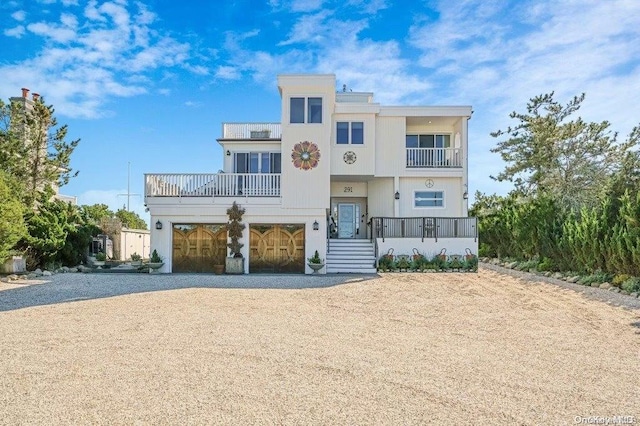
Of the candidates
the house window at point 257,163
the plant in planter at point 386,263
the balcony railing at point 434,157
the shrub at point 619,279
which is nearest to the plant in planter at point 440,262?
the plant in planter at point 386,263

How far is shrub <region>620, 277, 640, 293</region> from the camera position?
12.5 meters

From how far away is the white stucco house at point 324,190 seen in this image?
1789 cm

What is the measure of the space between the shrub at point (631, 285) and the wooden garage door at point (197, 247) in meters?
13.7

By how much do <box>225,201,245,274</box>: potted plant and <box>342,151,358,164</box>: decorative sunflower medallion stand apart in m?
5.73

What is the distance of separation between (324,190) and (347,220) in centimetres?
538

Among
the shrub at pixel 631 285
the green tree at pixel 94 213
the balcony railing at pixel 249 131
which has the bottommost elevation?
the shrub at pixel 631 285

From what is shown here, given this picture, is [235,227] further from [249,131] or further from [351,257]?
[249,131]

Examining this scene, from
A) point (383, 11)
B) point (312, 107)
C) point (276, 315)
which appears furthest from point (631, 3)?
point (276, 315)

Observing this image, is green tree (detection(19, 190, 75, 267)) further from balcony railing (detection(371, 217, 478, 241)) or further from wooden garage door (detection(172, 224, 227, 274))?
balcony railing (detection(371, 217, 478, 241))

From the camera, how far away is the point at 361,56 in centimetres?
1591

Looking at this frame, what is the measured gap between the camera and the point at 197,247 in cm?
1811

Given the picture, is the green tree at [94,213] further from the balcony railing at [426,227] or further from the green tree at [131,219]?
the balcony railing at [426,227]

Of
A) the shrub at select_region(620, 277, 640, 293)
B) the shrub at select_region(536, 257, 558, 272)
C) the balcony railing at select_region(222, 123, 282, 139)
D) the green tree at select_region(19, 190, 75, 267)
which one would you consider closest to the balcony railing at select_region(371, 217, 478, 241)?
the shrub at select_region(536, 257, 558, 272)

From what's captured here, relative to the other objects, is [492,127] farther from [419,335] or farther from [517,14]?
[419,335]
